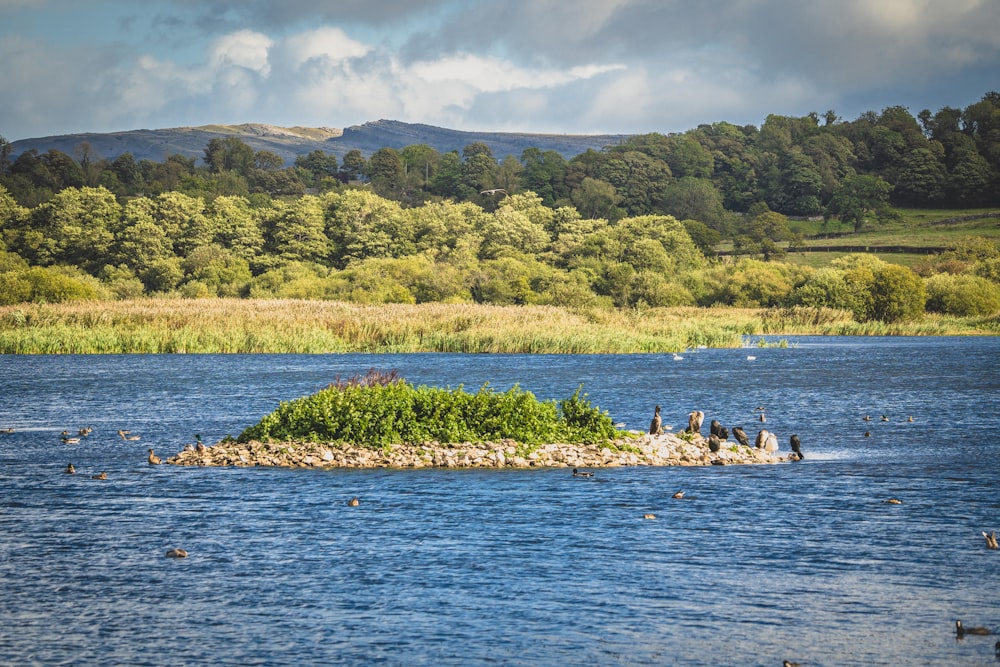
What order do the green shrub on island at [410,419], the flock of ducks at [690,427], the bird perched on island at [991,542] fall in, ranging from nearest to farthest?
the flock of ducks at [690,427] → the bird perched on island at [991,542] → the green shrub on island at [410,419]

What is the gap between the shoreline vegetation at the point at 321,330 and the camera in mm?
73000

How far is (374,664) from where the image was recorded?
543 inches

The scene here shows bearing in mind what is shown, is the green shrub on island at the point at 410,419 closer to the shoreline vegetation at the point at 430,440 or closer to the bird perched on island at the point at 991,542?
the shoreline vegetation at the point at 430,440

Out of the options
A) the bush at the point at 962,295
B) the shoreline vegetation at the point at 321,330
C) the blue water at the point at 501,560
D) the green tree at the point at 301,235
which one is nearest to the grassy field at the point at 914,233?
the bush at the point at 962,295

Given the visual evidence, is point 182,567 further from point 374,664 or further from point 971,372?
point 971,372

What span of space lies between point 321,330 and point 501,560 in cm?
6013

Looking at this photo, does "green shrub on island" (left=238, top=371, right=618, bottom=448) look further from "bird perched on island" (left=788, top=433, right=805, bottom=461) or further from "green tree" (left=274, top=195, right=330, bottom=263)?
"green tree" (left=274, top=195, right=330, bottom=263)

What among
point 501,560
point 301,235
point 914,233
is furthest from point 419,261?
point 501,560

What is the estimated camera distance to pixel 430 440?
28578mm

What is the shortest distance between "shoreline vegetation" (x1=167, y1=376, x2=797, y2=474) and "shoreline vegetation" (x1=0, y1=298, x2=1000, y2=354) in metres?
46.0

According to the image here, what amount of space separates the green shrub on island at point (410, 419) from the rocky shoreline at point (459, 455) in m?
0.32

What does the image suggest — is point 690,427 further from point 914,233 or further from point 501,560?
point 914,233

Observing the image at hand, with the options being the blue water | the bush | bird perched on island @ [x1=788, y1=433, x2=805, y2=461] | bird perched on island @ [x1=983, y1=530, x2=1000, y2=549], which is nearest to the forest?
the bush

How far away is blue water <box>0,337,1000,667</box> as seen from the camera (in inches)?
572
